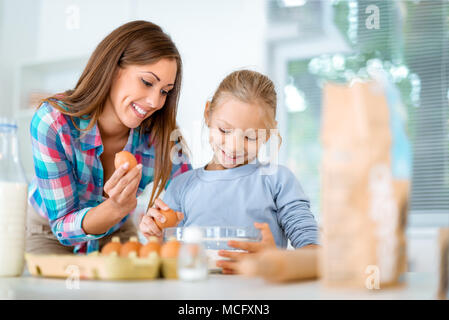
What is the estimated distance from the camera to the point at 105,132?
58.2 inches

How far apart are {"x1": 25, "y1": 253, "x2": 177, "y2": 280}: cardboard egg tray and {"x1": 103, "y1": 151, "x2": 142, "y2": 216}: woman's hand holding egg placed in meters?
0.32

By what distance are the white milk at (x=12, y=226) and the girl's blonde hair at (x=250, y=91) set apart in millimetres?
694

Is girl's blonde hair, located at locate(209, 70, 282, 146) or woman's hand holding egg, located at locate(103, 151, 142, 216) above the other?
girl's blonde hair, located at locate(209, 70, 282, 146)

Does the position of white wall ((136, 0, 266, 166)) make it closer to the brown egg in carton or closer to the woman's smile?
the woman's smile

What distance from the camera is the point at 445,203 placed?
3016 millimetres

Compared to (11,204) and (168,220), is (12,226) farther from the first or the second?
(168,220)

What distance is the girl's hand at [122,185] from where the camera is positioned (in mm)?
1012

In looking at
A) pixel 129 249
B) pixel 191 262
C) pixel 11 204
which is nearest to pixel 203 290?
pixel 191 262

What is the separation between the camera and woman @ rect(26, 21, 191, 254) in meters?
1.25

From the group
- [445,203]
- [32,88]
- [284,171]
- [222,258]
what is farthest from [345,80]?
[222,258]

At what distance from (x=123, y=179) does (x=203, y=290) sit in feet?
1.74

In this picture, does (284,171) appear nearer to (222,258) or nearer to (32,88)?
(222,258)

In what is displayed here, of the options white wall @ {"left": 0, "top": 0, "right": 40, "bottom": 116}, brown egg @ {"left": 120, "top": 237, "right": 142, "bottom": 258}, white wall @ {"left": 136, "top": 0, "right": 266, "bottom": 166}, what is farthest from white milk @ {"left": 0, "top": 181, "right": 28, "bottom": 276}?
white wall @ {"left": 0, "top": 0, "right": 40, "bottom": 116}

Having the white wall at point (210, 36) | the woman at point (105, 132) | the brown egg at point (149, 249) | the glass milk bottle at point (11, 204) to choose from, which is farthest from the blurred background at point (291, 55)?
the brown egg at point (149, 249)
